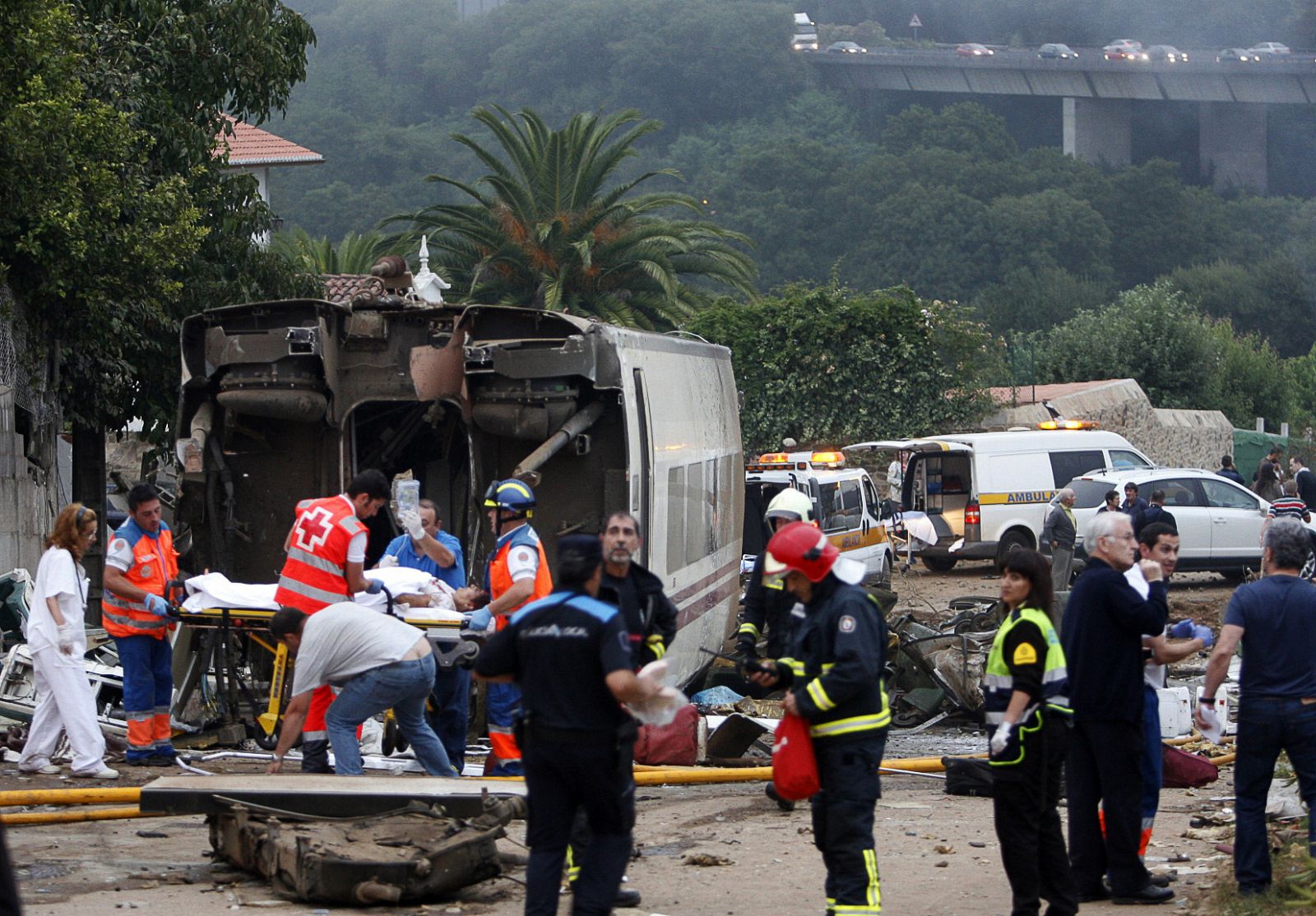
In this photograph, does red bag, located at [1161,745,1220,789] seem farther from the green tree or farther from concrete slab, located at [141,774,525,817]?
the green tree

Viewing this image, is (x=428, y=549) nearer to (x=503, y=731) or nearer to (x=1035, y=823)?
(x=503, y=731)

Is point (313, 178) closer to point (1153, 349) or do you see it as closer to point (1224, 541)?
point (1153, 349)

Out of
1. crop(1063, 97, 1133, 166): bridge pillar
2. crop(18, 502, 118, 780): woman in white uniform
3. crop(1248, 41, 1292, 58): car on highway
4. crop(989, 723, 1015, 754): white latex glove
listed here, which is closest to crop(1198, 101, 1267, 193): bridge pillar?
crop(1248, 41, 1292, 58): car on highway

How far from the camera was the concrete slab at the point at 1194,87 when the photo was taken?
123500mm

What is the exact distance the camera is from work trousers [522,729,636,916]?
18.6 ft

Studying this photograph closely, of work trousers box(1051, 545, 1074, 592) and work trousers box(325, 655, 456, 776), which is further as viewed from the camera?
work trousers box(1051, 545, 1074, 592)

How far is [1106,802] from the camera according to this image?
272 inches

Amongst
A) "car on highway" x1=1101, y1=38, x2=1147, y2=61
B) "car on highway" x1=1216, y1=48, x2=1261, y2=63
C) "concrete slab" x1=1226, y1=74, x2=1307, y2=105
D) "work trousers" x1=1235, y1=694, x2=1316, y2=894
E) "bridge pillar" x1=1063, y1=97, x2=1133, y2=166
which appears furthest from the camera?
"bridge pillar" x1=1063, y1=97, x2=1133, y2=166

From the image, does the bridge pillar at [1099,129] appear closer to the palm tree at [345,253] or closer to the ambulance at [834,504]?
the palm tree at [345,253]

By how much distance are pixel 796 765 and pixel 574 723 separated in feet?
3.02

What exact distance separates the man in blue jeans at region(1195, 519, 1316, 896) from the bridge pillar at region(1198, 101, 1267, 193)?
125795 millimetres

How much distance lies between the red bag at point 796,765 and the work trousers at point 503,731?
327 centimetres

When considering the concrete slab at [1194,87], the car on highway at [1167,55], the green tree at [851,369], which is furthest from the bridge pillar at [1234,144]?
the green tree at [851,369]

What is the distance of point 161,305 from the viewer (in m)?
16.1
